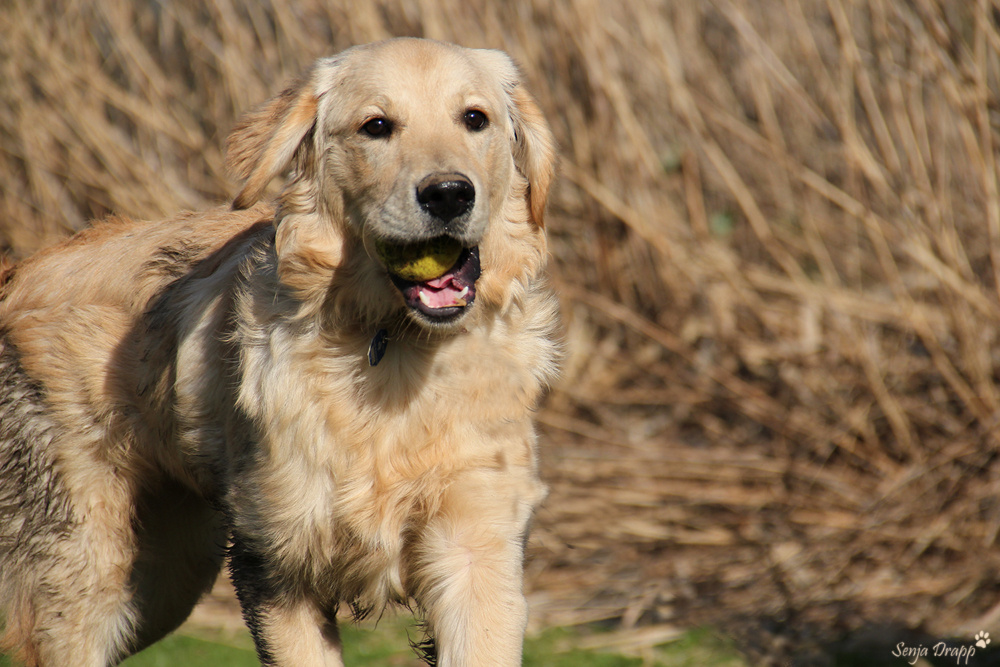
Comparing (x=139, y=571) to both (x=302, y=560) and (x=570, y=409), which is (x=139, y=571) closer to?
(x=302, y=560)

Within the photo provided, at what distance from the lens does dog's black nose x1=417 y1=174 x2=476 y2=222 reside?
284cm

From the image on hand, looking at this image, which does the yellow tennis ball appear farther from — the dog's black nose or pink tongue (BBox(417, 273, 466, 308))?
the dog's black nose

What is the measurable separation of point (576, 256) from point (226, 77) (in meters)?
2.63

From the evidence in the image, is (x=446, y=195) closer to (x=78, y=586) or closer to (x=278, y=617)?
(x=278, y=617)

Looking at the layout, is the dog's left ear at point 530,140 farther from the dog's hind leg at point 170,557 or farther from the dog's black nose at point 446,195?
the dog's hind leg at point 170,557

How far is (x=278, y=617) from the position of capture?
3121mm

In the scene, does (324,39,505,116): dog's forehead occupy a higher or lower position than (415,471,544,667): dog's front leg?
higher

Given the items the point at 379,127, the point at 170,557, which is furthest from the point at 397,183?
the point at 170,557

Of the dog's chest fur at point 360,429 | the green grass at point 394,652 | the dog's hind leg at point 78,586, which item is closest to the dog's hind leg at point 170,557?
the dog's hind leg at point 78,586

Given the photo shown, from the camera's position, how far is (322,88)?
3.33 metres

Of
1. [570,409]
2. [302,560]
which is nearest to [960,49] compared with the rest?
[570,409]

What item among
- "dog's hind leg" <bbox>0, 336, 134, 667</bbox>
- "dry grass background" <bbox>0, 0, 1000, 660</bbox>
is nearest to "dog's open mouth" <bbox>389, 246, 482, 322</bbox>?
"dog's hind leg" <bbox>0, 336, 134, 667</bbox>

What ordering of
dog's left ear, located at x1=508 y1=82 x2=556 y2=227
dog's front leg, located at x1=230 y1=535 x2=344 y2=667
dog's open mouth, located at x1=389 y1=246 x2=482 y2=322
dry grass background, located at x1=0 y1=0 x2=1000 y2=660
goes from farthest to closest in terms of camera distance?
dry grass background, located at x1=0 y1=0 x2=1000 y2=660, dog's left ear, located at x1=508 y1=82 x2=556 y2=227, dog's front leg, located at x1=230 y1=535 x2=344 y2=667, dog's open mouth, located at x1=389 y1=246 x2=482 y2=322

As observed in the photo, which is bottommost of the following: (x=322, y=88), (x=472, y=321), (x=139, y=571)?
(x=139, y=571)
